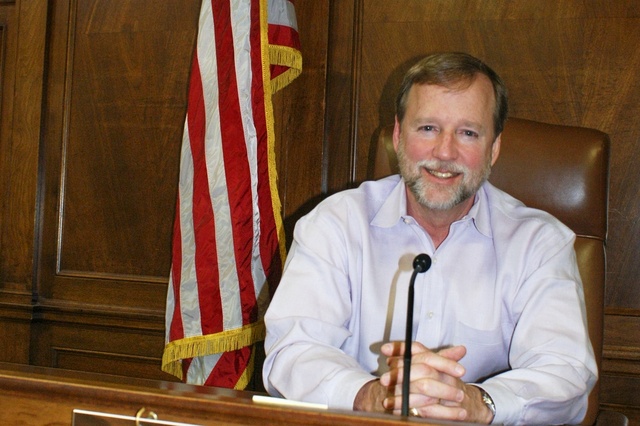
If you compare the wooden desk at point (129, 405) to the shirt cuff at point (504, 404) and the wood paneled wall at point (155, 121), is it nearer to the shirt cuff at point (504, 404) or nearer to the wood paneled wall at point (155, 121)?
the shirt cuff at point (504, 404)

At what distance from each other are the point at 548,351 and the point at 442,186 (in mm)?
484

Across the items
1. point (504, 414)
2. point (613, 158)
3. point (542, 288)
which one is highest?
point (613, 158)

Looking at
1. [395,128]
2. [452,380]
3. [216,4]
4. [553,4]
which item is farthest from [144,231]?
[452,380]

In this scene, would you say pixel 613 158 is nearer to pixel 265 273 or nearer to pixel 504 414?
pixel 265 273

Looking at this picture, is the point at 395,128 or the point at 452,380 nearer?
the point at 452,380

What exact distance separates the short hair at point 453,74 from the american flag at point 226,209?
2.54ft

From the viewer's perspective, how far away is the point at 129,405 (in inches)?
41.6

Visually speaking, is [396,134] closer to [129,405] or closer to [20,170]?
[129,405]

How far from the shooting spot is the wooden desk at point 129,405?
3.23 ft

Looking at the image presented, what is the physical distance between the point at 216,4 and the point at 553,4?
1201 millimetres

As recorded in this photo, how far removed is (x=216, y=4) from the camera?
2.68 m

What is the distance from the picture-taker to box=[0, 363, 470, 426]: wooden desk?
98 centimetres

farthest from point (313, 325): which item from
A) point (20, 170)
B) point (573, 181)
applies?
point (20, 170)

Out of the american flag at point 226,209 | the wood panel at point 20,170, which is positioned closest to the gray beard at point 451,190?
the american flag at point 226,209
